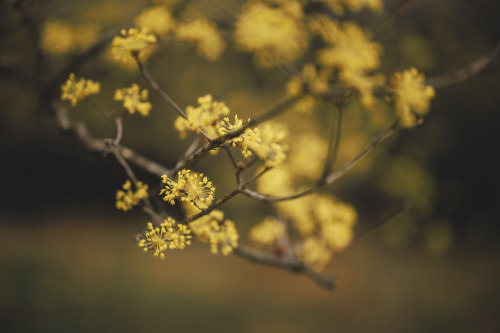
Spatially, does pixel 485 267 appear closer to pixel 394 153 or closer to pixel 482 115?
pixel 482 115

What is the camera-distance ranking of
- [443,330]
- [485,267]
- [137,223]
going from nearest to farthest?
[443,330], [485,267], [137,223]

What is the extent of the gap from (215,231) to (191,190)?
0.37m

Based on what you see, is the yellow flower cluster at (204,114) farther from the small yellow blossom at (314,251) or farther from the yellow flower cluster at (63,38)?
the yellow flower cluster at (63,38)

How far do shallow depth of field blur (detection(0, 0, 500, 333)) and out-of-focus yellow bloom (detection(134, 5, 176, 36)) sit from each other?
13.6 inches

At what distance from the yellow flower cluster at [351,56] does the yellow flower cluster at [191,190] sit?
76 cm

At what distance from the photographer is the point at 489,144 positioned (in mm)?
4059

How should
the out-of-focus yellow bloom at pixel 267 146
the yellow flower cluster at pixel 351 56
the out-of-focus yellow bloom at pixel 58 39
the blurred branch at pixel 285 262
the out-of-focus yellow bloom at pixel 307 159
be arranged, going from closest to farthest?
the out-of-focus yellow bloom at pixel 267 146
the yellow flower cluster at pixel 351 56
the blurred branch at pixel 285 262
the out-of-focus yellow bloom at pixel 307 159
the out-of-focus yellow bloom at pixel 58 39

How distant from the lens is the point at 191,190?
1.17 metres

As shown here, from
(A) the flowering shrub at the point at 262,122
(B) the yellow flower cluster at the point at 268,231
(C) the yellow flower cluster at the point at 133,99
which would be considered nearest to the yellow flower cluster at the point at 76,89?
(A) the flowering shrub at the point at 262,122

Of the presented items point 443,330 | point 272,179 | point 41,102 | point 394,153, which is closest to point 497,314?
point 443,330

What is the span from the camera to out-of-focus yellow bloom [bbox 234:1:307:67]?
163cm

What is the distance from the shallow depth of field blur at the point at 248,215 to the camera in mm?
3621

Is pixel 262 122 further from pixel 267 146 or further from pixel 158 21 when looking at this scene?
pixel 158 21

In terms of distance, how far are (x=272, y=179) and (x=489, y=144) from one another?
3.38 m
